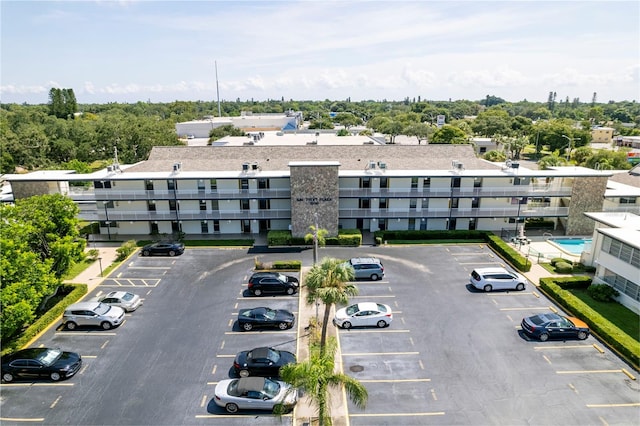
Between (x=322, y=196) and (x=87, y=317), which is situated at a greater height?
(x=322, y=196)

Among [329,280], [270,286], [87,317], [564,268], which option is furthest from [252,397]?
[564,268]

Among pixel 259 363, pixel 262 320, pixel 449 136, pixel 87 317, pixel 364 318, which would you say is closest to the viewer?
pixel 259 363

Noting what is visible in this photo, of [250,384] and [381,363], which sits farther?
[381,363]

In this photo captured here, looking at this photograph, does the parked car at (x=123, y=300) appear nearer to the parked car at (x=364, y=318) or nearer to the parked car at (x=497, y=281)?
the parked car at (x=364, y=318)

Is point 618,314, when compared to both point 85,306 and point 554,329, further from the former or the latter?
point 85,306

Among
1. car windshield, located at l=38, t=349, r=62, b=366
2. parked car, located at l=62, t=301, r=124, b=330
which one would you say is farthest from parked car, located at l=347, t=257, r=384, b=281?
car windshield, located at l=38, t=349, r=62, b=366

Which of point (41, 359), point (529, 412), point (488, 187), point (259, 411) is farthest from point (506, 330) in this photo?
point (41, 359)

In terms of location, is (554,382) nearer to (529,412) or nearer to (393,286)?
(529,412)

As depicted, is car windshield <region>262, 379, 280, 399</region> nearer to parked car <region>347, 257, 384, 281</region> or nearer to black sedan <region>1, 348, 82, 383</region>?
black sedan <region>1, 348, 82, 383</region>
